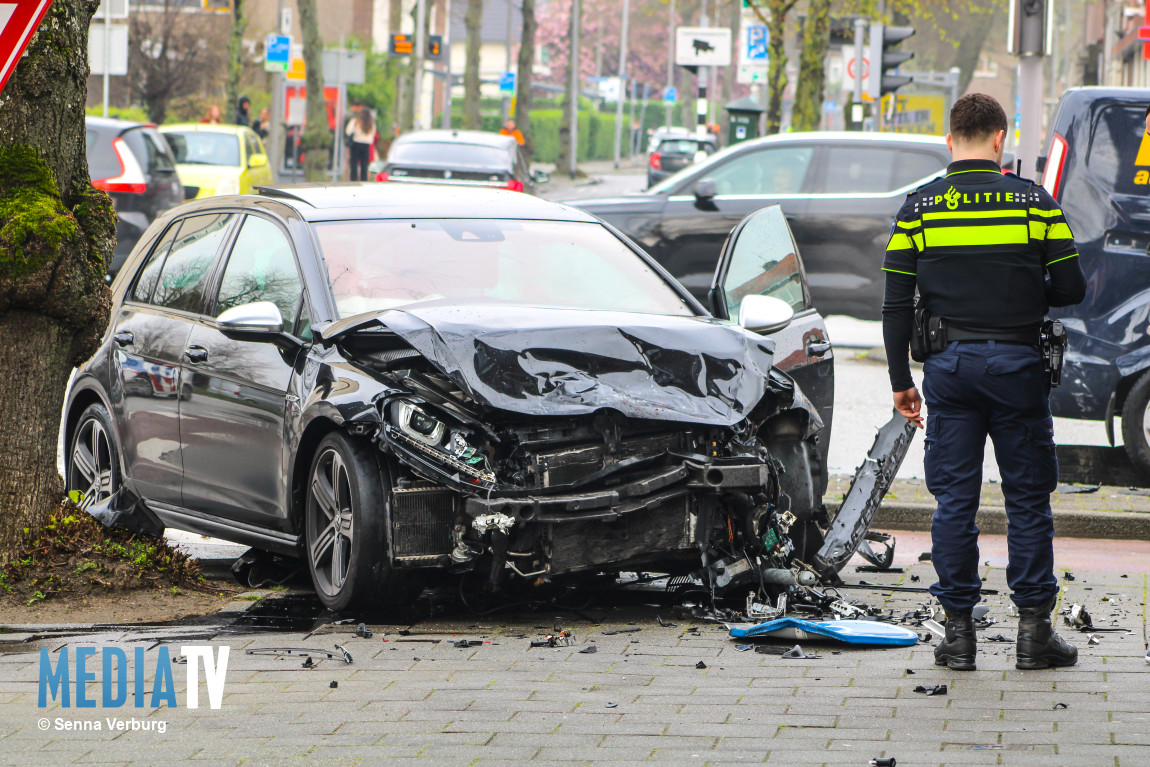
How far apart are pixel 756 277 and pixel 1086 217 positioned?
3.19 m

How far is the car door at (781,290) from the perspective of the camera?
715cm

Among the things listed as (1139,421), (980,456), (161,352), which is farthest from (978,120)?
(1139,421)

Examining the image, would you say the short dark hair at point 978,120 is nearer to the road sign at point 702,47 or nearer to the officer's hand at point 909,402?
the officer's hand at point 909,402

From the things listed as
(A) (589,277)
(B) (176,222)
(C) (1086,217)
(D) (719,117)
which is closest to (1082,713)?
(A) (589,277)

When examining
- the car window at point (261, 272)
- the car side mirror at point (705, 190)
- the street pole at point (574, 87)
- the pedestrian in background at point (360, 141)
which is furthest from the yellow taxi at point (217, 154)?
the street pole at point (574, 87)

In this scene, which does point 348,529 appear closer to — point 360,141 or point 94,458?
point 94,458

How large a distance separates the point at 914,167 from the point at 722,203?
70.2 inches

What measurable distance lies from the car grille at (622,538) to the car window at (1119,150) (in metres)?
4.97

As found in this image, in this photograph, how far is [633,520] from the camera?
584 cm

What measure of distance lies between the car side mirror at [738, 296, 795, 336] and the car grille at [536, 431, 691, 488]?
0.94 metres

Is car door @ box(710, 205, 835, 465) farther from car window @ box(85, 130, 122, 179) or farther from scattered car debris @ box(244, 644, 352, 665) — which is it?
car window @ box(85, 130, 122, 179)

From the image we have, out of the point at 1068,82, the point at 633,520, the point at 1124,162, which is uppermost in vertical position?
the point at 1068,82

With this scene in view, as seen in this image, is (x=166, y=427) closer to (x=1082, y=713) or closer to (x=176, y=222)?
(x=176, y=222)

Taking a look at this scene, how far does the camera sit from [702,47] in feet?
121
